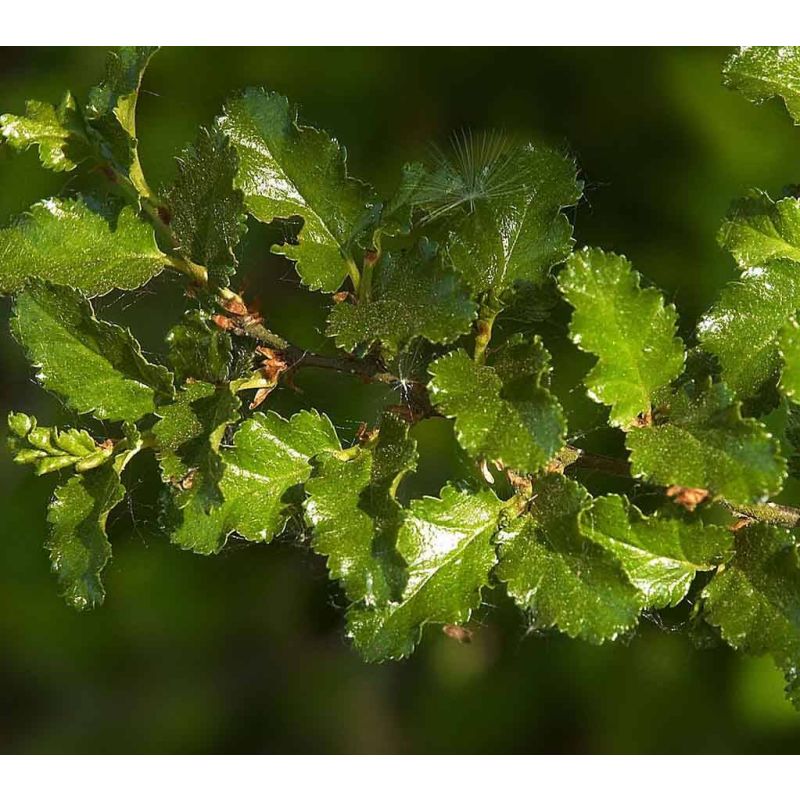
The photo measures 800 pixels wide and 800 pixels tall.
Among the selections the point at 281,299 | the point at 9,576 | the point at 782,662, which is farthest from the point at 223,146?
the point at 9,576

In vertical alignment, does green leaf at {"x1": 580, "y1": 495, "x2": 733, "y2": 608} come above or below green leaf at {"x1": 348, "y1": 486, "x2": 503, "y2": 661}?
above

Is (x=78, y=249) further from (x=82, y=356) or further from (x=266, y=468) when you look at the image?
(x=266, y=468)

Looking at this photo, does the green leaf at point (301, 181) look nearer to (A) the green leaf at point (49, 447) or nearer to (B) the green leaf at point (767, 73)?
(A) the green leaf at point (49, 447)

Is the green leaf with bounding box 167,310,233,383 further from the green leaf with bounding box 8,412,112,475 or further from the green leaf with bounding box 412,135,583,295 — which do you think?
the green leaf with bounding box 412,135,583,295

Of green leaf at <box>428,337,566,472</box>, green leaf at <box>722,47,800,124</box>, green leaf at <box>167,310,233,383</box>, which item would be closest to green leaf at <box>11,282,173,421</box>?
green leaf at <box>167,310,233,383</box>

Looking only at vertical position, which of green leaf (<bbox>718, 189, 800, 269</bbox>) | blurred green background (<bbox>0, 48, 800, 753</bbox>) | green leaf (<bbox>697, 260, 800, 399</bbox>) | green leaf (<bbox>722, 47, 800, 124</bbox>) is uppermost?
green leaf (<bbox>722, 47, 800, 124</bbox>)

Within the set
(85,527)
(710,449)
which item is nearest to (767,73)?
(710,449)

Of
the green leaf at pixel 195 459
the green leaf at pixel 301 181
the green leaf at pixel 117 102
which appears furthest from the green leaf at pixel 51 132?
the green leaf at pixel 195 459
